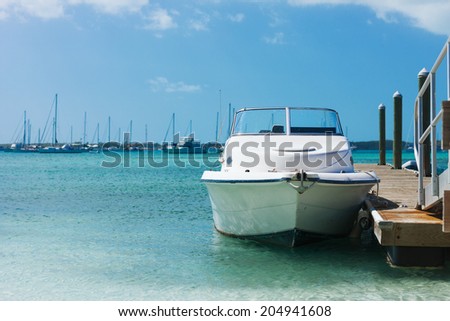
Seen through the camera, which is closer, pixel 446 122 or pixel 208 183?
pixel 446 122

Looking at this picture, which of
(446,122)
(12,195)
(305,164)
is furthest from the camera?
(12,195)

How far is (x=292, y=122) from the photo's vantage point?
34.8 feet

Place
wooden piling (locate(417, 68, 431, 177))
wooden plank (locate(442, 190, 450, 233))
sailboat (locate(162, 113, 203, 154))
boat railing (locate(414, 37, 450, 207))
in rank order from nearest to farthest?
wooden plank (locate(442, 190, 450, 233)), boat railing (locate(414, 37, 450, 207)), wooden piling (locate(417, 68, 431, 177)), sailboat (locate(162, 113, 203, 154))

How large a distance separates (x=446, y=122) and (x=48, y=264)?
6532 mm

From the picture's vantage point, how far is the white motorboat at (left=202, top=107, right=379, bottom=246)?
8613 mm

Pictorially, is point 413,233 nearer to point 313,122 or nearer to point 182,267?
point 182,267

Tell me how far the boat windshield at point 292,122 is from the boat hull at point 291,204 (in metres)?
1.53

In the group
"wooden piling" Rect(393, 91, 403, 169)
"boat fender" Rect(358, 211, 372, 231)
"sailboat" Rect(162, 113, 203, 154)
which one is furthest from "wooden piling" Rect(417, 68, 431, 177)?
"sailboat" Rect(162, 113, 203, 154)

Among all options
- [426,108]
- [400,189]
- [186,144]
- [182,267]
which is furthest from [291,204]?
[186,144]

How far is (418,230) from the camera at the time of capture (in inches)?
277

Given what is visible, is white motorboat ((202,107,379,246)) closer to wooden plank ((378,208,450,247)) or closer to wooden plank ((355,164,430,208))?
wooden plank ((355,164,430,208))

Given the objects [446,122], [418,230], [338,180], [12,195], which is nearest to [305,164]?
[338,180]

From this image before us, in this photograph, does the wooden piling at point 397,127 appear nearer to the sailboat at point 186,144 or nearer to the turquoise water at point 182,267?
the turquoise water at point 182,267
